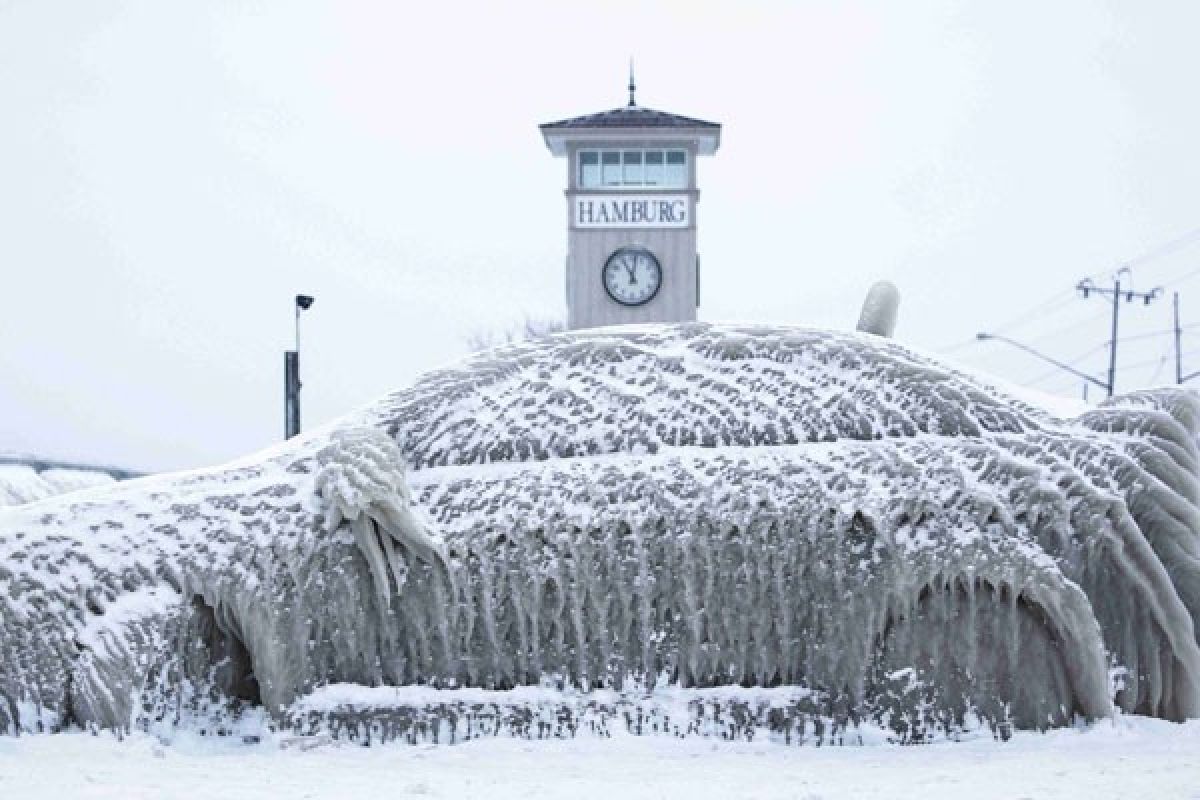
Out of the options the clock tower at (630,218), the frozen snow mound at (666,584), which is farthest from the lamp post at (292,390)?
the frozen snow mound at (666,584)

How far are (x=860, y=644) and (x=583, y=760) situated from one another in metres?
1.18

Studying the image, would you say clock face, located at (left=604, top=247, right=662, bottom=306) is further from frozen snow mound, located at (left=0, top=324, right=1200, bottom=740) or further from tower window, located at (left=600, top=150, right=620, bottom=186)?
frozen snow mound, located at (left=0, top=324, right=1200, bottom=740)

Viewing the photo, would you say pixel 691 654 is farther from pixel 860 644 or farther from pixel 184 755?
pixel 184 755

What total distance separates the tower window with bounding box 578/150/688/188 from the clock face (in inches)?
52.4

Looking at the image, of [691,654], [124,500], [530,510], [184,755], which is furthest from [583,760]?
[124,500]

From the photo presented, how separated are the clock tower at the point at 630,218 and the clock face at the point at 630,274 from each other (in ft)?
0.06

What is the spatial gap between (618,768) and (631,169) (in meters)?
19.9

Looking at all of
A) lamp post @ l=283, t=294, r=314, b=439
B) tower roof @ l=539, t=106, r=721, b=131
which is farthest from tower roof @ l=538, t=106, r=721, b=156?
lamp post @ l=283, t=294, r=314, b=439

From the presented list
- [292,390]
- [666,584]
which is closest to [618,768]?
[666,584]

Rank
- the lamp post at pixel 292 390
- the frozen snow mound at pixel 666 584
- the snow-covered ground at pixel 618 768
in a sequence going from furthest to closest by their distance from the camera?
the lamp post at pixel 292 390, the frozen snow mound at pixel 666 584, the snow-covered ground at pixel 618 768

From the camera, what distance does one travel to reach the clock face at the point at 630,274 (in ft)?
76.3

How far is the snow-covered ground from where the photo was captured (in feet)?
13.9

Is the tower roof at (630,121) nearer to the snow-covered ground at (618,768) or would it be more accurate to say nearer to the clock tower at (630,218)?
the clock tower at (630,218)

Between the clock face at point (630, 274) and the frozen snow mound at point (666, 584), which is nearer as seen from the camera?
the frozen snow mound at point (666, 584)
